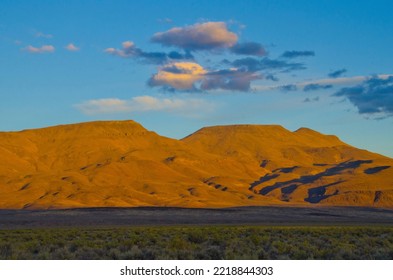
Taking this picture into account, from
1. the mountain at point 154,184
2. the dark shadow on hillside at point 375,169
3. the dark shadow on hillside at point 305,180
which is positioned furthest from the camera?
the dark shadow on hillside at point 375,169

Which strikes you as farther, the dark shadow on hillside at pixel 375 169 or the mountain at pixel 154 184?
the dark shadow on hillside at pixel 375 169

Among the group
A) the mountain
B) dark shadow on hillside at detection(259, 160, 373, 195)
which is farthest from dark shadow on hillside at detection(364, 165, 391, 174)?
dark shadow on hillside at detection(259, 160, 373, 195)

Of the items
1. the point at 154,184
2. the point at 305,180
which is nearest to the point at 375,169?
the point at 305,180

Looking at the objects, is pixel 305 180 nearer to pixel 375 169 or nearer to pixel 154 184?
pixel 375 169

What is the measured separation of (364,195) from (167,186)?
5109 centimetres

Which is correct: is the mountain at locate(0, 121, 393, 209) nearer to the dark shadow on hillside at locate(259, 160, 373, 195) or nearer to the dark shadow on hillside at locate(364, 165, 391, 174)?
the dark shadow on hillside at locate(259, 160, 373, 195)

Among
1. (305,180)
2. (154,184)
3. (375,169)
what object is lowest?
(154,184)

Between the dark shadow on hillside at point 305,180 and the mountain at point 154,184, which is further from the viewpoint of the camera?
the dark shadow on hillside at point 305,180

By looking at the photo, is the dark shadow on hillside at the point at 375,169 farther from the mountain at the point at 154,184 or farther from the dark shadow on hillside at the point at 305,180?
the dark shadow on hillside at the point at 305,180

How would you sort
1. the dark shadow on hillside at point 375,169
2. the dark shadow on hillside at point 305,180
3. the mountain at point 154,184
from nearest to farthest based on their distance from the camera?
the mountain at point 154,184, the dark shadow on hillside at point 305,180, the dark shadow on hillside at point 375,169

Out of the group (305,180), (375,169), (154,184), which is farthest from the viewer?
(375,169)

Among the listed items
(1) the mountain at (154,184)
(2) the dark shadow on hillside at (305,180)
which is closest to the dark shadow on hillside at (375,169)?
(1) the mountain at (154,184)

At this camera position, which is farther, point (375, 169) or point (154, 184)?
point (375, 169)
